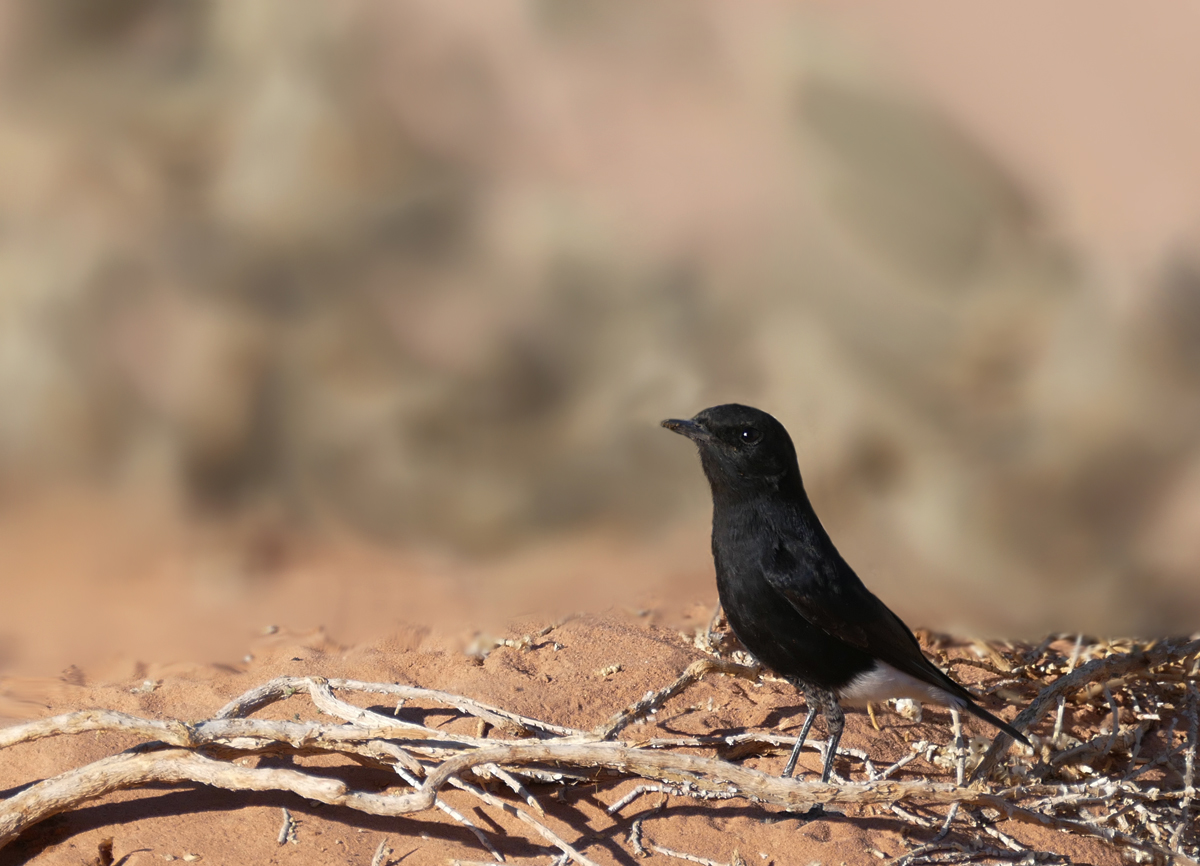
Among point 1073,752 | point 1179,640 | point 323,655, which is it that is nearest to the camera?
point 1073,752

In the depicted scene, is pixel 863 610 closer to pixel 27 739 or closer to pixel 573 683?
pixel 573 683

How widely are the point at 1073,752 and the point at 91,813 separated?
3333 millimetres

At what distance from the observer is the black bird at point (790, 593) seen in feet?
10.3

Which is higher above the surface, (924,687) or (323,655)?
(323,655)

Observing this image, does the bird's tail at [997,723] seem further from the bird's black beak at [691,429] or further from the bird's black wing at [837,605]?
the bird's black beak at [691,429]

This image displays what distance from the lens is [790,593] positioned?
3.09 meters

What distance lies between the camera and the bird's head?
319cm

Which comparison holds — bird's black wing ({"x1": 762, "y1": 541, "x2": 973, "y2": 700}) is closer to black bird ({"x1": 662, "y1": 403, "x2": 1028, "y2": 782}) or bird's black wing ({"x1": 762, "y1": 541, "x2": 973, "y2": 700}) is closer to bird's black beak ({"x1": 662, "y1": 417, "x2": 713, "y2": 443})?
black bird ({"x1": 662, "y1": 403, "x2": 1028, "y2": 782})

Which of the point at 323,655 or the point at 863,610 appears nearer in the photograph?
the point at 863,610

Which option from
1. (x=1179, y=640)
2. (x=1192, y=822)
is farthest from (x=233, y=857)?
(x=1179, y=640)

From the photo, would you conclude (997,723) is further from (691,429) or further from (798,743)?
(691,429)

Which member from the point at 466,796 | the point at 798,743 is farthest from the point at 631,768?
the point at 798,743

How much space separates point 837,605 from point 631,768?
89 cm

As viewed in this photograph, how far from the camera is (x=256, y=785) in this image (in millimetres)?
2748
